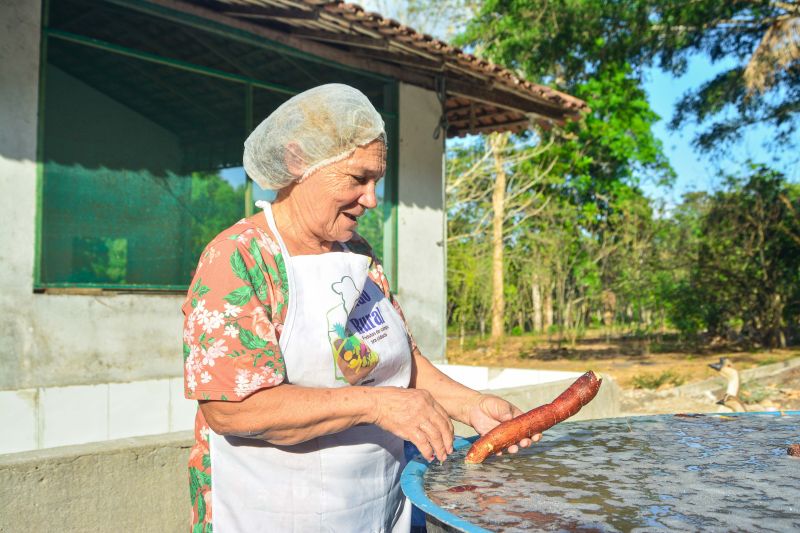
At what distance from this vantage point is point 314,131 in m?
1.99

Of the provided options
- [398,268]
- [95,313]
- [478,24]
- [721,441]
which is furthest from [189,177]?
[478,24]

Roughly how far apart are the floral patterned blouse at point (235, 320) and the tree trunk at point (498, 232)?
1715 cm

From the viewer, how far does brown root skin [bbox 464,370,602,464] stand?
2127 millimetres

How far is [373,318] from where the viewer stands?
2.19 m

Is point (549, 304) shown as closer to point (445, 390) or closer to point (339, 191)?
point (445, 390)

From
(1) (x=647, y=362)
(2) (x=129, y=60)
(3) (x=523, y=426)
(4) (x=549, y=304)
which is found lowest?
(1) (x=647, y=362)

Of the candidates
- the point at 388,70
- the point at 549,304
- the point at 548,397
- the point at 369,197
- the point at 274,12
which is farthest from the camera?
the point at 549,304

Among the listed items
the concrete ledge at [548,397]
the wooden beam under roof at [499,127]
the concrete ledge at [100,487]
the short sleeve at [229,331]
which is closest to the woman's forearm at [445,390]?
the short sleeve at [229,331]

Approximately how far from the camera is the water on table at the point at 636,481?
1618mm

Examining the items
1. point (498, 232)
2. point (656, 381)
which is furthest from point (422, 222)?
point (498, 232)

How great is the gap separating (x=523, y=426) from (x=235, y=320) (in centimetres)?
87

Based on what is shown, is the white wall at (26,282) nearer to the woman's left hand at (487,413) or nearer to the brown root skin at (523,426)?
the woman's left hand at (487,413)

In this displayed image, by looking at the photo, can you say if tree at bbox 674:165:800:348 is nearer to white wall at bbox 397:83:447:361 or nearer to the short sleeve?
white wall at bbox 397:83:447:361

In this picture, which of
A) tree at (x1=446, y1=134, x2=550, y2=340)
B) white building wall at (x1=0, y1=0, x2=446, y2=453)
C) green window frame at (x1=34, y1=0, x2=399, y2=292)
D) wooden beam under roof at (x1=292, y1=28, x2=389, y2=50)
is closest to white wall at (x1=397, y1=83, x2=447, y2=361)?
green window frame at (x1=34, y1=0, x2=399, y2=292)
